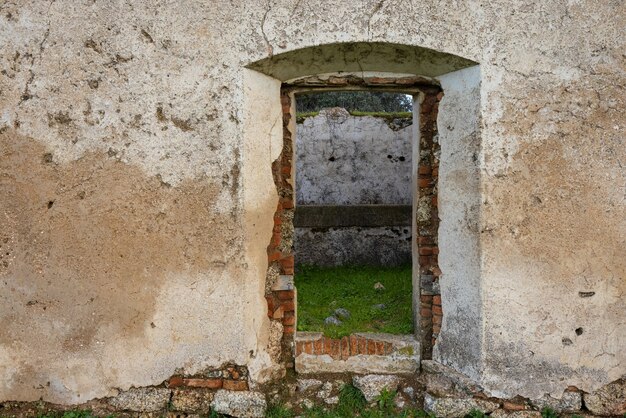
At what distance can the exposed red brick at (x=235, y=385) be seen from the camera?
3229 mm

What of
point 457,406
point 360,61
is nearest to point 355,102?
point 360,61

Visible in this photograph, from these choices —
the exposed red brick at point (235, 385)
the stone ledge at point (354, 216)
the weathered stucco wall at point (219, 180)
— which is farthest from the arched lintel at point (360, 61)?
the stone ledge at point (354, 216)

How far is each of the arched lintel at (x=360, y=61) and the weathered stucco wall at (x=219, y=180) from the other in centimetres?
3

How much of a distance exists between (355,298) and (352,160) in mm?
3011

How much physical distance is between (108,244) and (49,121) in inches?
35.2

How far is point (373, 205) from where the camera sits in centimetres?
748

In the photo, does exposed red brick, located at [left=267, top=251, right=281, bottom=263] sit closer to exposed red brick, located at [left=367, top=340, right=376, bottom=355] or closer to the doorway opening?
the doorway opening

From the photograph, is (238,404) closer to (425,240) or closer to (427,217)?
A: (425,240)

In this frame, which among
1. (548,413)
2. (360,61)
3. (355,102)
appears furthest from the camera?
(355,102)

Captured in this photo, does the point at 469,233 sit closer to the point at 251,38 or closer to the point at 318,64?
the point at 318,64

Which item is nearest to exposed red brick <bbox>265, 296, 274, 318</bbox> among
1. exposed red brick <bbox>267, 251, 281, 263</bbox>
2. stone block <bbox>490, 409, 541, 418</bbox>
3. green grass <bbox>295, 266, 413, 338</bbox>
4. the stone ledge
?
exposed red brick <bbox>267, 251, 281, 263</bbox>

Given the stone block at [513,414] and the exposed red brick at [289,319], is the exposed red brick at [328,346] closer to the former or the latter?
the exposed red brick at [289,319]

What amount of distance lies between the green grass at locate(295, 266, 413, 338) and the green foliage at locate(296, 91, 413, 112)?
7459 millimetres

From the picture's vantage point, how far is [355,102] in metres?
14.3
